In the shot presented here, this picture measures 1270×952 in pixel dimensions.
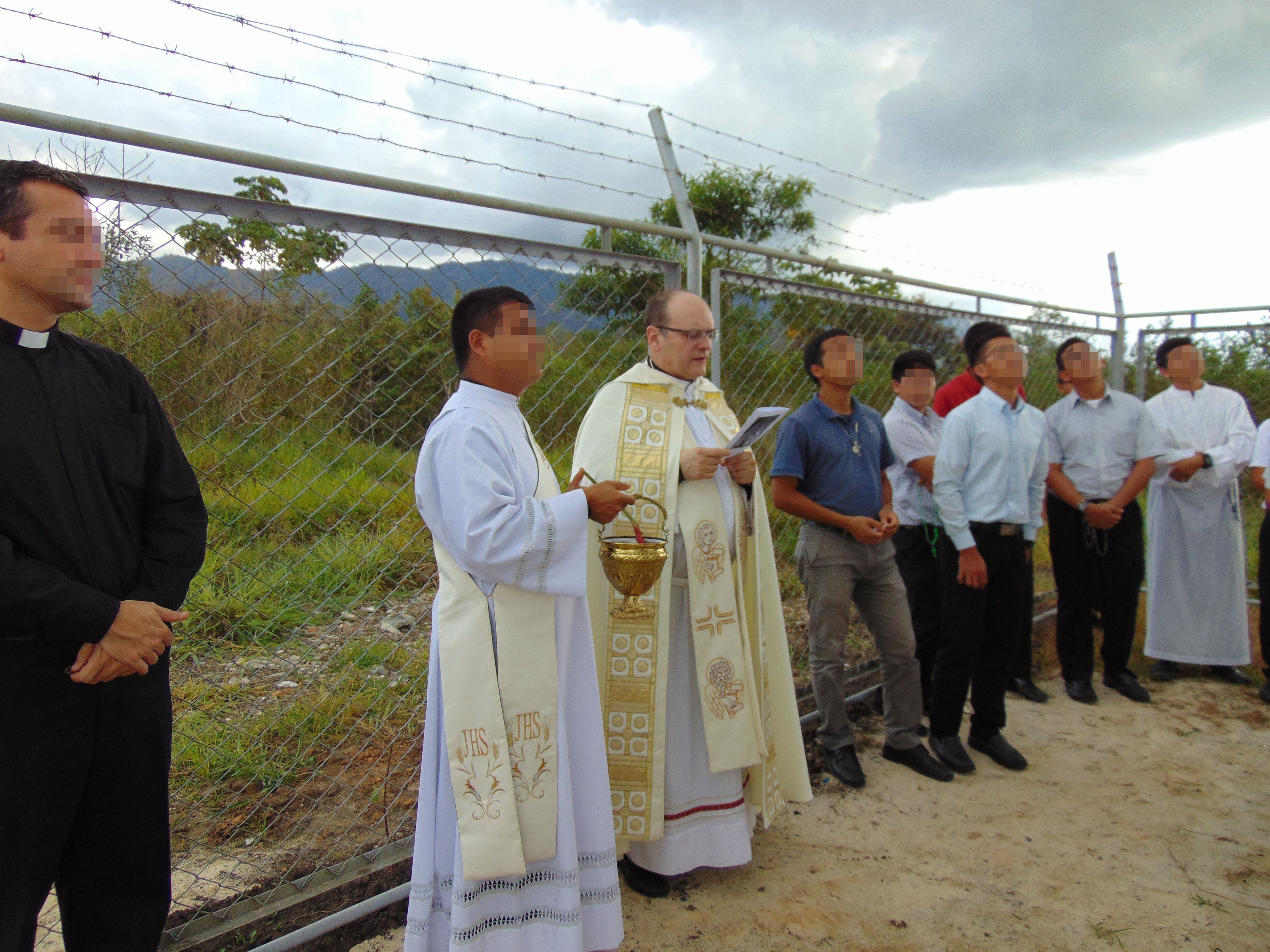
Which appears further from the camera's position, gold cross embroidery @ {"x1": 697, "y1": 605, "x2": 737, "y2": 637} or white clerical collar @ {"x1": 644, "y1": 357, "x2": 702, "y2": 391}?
white clerical collar @ {"x1": 644, "y1": 357, "x2": 702, "y2": 391}

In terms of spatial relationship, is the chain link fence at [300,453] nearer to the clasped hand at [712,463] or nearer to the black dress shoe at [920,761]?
the clasped hand at [712,463]

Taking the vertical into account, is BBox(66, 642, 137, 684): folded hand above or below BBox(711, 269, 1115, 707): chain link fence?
below

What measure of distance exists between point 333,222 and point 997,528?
3.25 m

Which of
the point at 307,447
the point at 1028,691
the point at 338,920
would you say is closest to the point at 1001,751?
the point at 1028,691

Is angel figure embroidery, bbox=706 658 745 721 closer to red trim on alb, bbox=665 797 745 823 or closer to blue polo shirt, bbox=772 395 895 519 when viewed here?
red trim on alb, bbox=665 797 745 823

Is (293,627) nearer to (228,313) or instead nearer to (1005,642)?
(228,313)

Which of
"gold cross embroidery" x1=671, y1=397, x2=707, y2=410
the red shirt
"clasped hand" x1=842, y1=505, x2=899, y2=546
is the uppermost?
the red shirt

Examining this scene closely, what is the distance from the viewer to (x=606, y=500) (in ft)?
7.50

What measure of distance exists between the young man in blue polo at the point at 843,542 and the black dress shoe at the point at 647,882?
3.96 ft

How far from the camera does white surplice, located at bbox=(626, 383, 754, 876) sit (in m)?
2.93

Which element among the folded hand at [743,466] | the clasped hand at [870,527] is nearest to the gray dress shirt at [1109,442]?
the clasped hand at [870,527]

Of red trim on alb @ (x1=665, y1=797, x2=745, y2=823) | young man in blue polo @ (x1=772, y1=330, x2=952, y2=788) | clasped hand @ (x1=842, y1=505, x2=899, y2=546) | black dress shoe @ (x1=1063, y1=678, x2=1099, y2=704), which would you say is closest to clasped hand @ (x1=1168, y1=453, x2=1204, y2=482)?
black dress shoe @ (x1=1063, y1=678, x2=1099, y2=704)

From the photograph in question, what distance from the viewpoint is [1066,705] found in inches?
188

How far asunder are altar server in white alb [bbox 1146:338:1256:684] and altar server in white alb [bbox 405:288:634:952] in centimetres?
453
